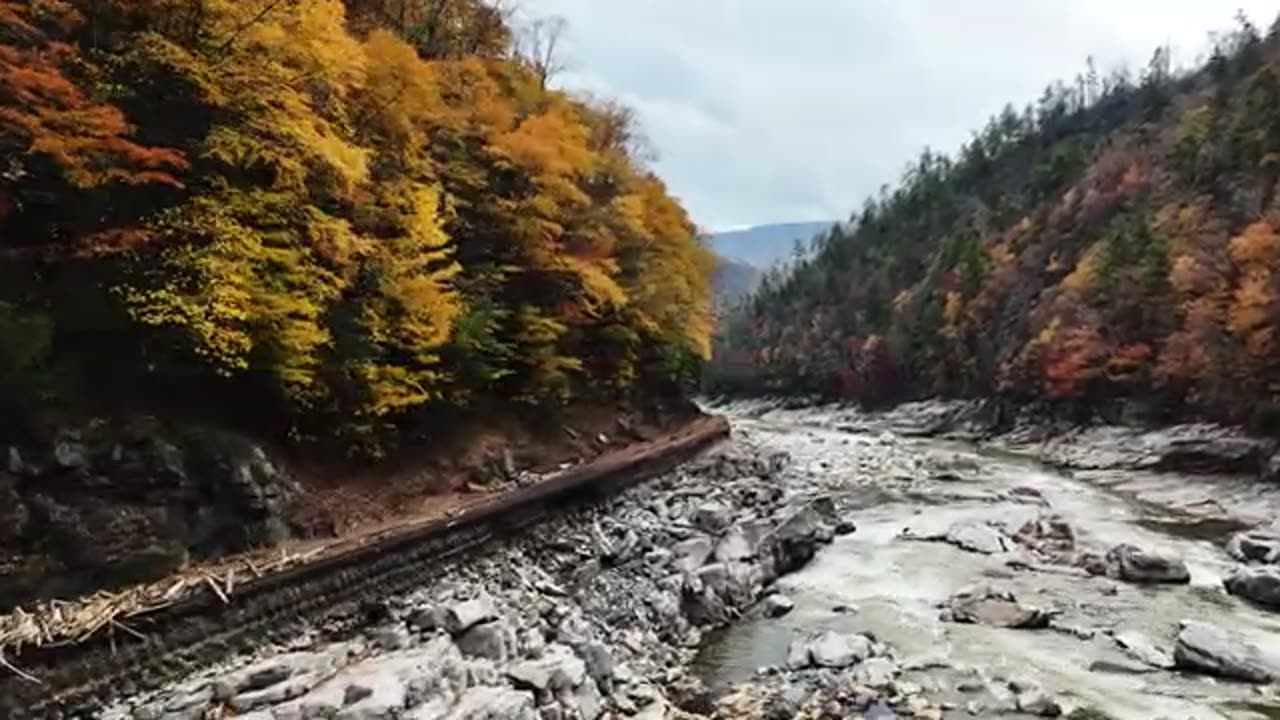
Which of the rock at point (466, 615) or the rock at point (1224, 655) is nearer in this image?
the rock at point (466, 615)

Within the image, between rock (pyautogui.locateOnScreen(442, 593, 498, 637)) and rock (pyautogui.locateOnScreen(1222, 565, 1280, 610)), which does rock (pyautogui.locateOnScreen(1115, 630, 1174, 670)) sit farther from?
rock (pyautogui.locateOnScreen(442, 593, 498, 637))

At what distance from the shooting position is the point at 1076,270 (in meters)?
67.0

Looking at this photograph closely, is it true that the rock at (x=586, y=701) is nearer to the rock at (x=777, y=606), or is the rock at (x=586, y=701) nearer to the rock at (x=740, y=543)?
the rock at (x=777, y=606)

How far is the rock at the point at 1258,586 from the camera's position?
61.4ft

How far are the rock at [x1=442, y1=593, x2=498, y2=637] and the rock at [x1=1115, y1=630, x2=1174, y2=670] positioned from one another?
11.7 m

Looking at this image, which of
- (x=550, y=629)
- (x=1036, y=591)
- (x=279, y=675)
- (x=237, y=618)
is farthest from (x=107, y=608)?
(x=1036, y=591)

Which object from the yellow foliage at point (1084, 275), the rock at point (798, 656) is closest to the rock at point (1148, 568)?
the rock at point (798, 656)

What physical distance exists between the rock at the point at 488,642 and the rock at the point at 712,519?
1032 cm

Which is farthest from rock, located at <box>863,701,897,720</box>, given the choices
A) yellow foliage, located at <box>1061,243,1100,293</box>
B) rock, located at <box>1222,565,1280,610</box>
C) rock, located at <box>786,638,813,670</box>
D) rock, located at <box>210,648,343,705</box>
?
yellow foliage, located at <box>1061,243,1100,293</box>

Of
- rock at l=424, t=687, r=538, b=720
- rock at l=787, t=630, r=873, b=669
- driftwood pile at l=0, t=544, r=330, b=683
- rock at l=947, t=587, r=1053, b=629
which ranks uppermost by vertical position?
driftwood pile at l=0, t=544, r=330, b=683

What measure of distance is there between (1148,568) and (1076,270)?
52360 mm

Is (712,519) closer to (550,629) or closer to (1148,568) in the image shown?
(550,629)

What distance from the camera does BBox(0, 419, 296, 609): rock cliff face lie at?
1100 cm

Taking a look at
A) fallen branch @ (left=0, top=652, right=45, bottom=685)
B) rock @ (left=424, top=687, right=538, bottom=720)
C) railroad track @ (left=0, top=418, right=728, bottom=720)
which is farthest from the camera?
rock @ (left=424, top=687, right=538, bottom=720)
